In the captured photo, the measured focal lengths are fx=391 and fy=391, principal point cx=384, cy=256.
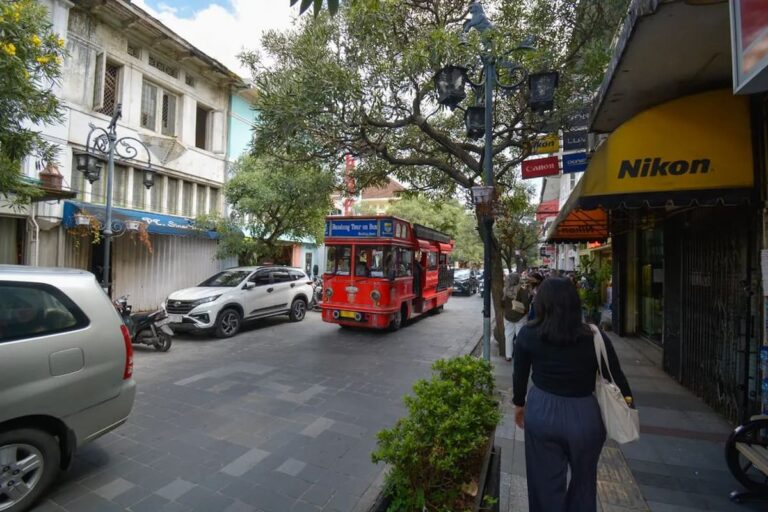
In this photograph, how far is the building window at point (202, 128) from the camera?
604 inches

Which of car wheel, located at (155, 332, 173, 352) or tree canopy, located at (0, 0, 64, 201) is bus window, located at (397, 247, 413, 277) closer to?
car wheel, located at (155, 332, 173, 352)

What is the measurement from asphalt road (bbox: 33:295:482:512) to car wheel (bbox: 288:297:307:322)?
10.8 ft

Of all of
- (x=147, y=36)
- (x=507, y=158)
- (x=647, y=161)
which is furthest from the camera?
(x=147, y=36)

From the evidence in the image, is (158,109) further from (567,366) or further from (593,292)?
(567,366)

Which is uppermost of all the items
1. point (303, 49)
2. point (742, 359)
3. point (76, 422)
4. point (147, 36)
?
point (147, 36)

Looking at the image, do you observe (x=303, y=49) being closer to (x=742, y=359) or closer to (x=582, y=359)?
(x=582, y=359)

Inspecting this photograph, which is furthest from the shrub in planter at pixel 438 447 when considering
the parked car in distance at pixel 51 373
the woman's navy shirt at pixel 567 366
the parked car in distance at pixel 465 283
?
the parked car in distance at pixel 465 283

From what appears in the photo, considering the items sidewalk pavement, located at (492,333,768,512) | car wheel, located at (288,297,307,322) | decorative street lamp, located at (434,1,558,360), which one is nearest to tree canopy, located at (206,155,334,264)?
car wheel, located at (288,297,307,322)

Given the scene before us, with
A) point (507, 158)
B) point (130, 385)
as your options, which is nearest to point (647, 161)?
point (130, 385)

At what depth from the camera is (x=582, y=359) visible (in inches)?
91.5

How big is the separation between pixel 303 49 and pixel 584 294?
9609 millimetres

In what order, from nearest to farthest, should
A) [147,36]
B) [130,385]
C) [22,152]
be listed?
[130,385] < [22,152] < [147,36]

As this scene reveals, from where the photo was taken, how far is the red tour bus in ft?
31.4

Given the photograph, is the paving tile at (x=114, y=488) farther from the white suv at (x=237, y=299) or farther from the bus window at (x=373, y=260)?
the bus window at (x=373, y=260)
